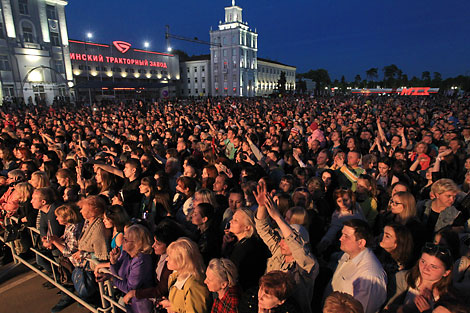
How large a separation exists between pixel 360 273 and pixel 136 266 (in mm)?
2164

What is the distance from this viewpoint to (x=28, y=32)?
38031 millimetres

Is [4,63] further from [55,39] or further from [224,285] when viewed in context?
[224,285]

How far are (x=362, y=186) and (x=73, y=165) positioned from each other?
5740mm

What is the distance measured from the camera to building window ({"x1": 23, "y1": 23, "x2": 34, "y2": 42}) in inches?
1482

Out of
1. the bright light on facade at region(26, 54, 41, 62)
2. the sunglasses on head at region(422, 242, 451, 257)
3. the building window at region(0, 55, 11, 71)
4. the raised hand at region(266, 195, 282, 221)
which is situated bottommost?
the sunglasses on head at region(422, 242, 451, 257)

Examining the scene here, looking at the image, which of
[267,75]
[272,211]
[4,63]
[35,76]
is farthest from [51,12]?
[267,75]

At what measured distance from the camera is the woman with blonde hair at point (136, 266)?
293cm

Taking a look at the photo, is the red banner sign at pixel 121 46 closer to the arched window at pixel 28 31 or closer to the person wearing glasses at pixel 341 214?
the arched window at pixel 28 31

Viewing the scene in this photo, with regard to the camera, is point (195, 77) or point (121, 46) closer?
point (121, 46)

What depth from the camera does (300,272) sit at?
2.52 meters

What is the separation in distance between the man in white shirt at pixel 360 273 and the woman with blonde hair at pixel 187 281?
1.21m

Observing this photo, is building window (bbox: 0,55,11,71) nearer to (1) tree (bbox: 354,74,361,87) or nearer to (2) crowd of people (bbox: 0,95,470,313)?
(2) crowd of people (bbox: 0,95,470,313)

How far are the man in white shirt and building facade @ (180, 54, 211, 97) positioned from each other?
256 feet

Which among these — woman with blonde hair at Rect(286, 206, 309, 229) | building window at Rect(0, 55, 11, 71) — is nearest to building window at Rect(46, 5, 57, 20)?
building window at Rect(0, 55, 11, 71)
